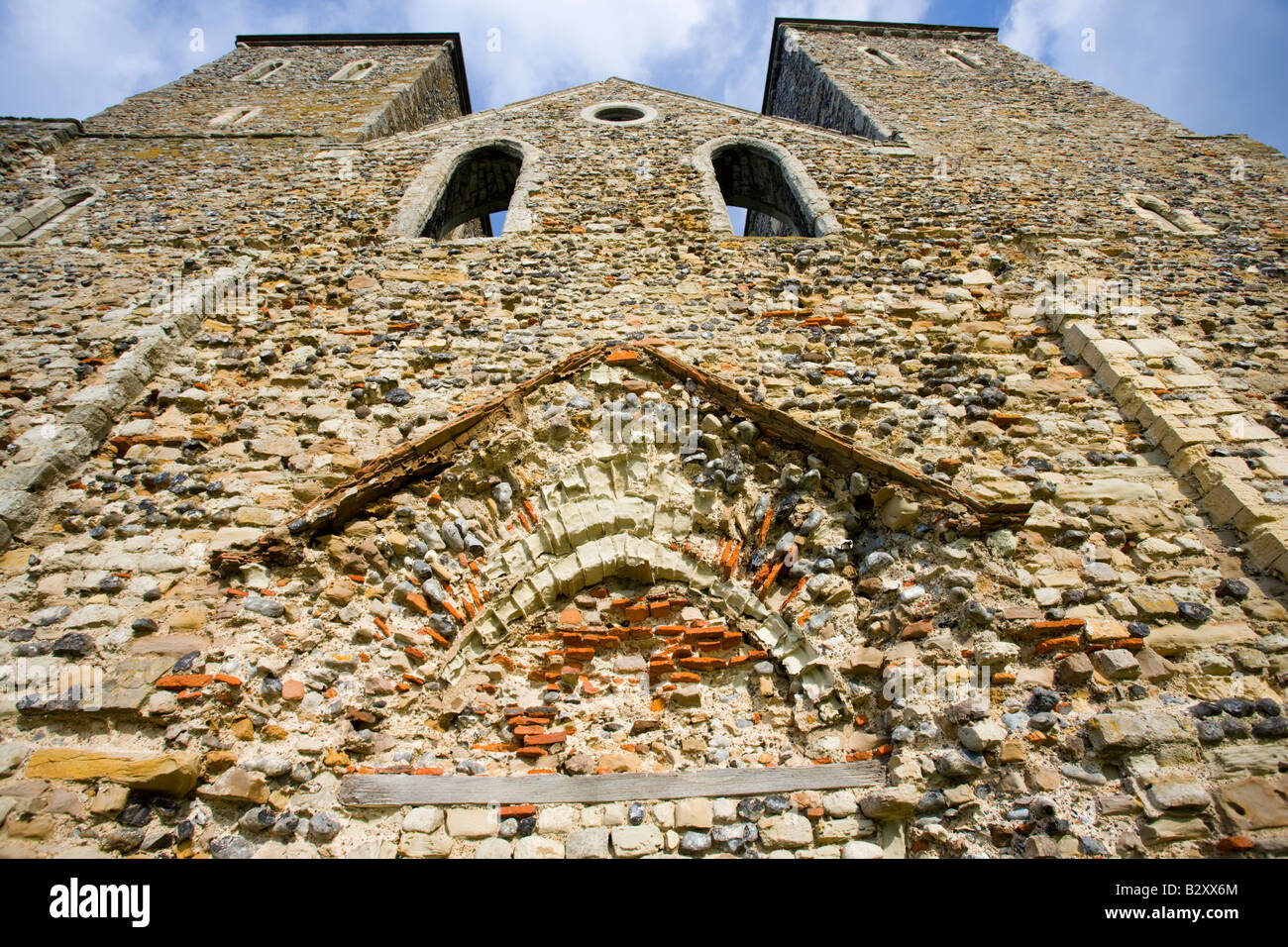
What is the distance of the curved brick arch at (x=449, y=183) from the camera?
20.2 feet

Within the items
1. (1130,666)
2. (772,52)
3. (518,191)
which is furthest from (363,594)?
(772,52)

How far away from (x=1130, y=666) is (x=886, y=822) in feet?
4.24

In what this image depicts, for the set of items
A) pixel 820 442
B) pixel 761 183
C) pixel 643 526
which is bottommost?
pixel 643 526

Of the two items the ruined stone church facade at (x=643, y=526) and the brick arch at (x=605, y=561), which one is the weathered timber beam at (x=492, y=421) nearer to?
the ruined stone church facade at (x=643, y=526)

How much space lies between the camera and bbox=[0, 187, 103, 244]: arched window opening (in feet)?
20.3

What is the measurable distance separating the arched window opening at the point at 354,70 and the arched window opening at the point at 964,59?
37.4ft

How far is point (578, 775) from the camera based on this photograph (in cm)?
280

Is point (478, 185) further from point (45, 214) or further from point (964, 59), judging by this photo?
point (964, 59)

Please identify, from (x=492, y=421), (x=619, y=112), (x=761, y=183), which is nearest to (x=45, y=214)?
(x=492, y=421)

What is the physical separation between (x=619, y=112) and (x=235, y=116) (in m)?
6.11

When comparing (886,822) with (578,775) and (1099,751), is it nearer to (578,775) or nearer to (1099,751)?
(1099,751)

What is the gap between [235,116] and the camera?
974 centimetres

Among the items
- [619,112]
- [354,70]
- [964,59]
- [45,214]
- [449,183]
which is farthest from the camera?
[964,59]

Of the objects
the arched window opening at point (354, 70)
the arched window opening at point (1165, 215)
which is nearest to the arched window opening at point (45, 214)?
the arched window opening at point (354, 70)
